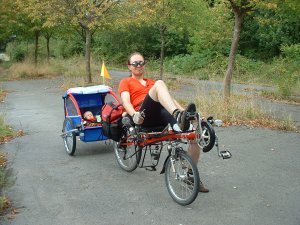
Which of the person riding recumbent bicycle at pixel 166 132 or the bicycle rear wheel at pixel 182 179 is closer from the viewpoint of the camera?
the bicycle rear wheel at pixel 182 179

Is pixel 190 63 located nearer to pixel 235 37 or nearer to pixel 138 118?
pixel 235 37

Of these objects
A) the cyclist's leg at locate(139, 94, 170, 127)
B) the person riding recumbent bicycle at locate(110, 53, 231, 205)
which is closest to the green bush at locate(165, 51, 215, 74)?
the person riding recumbent bicycle at locate(110, 53, 231, 205)

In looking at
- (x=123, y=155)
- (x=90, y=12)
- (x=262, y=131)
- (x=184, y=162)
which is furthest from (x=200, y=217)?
(x=90, y=12)

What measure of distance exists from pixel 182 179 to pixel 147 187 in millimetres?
840

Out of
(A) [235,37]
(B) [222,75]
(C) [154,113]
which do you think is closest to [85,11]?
(B) [222,75]

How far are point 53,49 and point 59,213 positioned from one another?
127 feet

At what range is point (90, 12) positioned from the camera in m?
18.1

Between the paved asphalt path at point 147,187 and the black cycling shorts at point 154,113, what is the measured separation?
0.80 m

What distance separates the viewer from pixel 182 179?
4789 millimetres

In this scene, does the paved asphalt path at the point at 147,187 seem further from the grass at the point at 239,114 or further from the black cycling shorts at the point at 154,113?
the black cycling shorts at the point at 154,113

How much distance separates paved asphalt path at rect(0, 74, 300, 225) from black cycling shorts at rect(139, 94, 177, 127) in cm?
80

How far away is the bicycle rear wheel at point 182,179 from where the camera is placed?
4.57m

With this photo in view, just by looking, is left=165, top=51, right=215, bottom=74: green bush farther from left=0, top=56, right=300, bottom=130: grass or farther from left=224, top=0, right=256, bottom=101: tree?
left=224, top=0, right=256, bottom=101: tree

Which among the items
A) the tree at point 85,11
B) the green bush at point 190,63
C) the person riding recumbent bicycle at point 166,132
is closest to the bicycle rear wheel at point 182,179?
the person riding recumbent bicycle at point 166,132
